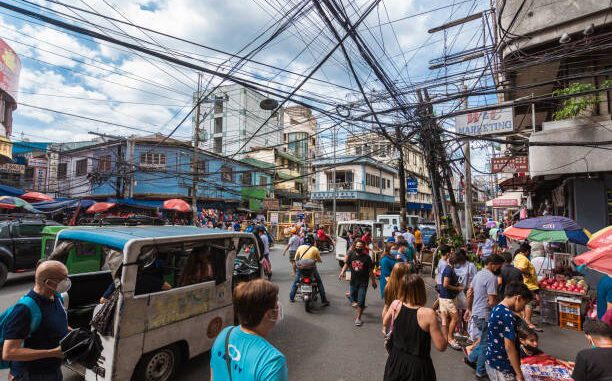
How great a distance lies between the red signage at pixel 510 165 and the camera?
11695 mm

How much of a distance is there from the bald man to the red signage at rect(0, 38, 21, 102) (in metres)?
22.9

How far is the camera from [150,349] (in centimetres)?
365

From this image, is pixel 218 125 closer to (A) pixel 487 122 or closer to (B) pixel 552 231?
(A) pixel 487 122

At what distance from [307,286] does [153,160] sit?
72.2 ft

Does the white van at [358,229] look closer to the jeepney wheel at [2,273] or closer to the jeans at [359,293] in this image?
the jeans at [359,293]

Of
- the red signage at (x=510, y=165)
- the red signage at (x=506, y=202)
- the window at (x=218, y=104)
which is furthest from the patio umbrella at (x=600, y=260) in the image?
the red signage at (x=506, y=202)

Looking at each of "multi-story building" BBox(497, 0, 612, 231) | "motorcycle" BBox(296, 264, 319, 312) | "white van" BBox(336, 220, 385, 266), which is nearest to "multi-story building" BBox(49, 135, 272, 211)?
"white van" BBox(336, 220, 385, 266)

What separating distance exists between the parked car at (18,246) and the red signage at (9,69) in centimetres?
1449

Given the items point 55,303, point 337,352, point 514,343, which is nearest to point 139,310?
point 55,303

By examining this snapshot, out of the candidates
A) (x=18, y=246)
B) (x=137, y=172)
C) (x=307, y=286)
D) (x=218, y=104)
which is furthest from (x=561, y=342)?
(x=218, y=104)

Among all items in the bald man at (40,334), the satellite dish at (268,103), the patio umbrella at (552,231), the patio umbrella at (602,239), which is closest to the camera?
the bald man at (40,334)

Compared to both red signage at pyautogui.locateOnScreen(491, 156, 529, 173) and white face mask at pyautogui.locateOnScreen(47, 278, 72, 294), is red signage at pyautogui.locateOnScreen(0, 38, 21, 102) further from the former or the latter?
red signage at pyautogui.locateOnScreen(491, 156, 529, 173)

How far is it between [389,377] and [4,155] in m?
23.0

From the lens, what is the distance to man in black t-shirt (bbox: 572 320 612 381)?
244 cm
